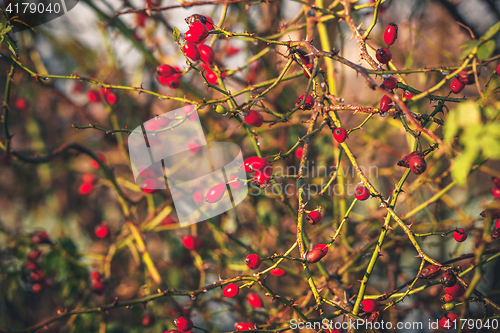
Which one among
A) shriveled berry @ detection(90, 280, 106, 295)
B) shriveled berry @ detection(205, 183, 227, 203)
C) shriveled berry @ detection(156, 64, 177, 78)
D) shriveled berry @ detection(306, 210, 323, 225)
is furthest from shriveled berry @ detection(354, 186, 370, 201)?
shriveled berry @ detection(90, 280, 106, 295)

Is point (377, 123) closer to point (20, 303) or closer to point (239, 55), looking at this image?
point (239, 55)

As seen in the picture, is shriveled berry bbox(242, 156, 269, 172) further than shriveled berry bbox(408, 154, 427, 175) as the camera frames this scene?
Yes

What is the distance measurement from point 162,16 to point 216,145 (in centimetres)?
87

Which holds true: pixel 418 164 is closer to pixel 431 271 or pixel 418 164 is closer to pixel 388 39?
pixel 431 271

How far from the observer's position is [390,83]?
812mm

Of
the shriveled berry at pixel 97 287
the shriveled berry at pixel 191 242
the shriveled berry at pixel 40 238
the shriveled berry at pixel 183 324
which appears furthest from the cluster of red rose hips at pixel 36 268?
the shriveled berry at pixel 183 324

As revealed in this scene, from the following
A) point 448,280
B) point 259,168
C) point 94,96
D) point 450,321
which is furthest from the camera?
point 94,96

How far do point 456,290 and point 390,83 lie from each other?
2.08 ft

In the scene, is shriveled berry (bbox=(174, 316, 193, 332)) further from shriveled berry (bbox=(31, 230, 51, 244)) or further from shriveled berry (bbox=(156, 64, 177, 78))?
shriveled berry (bbox=(31, 230, 51, 244))

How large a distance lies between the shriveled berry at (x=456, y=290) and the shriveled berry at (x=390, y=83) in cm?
60

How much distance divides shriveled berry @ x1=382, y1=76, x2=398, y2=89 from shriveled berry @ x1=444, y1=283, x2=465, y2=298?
0.60 metres

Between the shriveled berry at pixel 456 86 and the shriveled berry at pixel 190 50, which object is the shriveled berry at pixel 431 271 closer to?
the shriveled berry at pixel 456 86

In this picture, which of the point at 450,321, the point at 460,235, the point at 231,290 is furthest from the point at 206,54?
the point at 450,321

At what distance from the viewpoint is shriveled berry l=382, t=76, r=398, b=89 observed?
0.81 m
